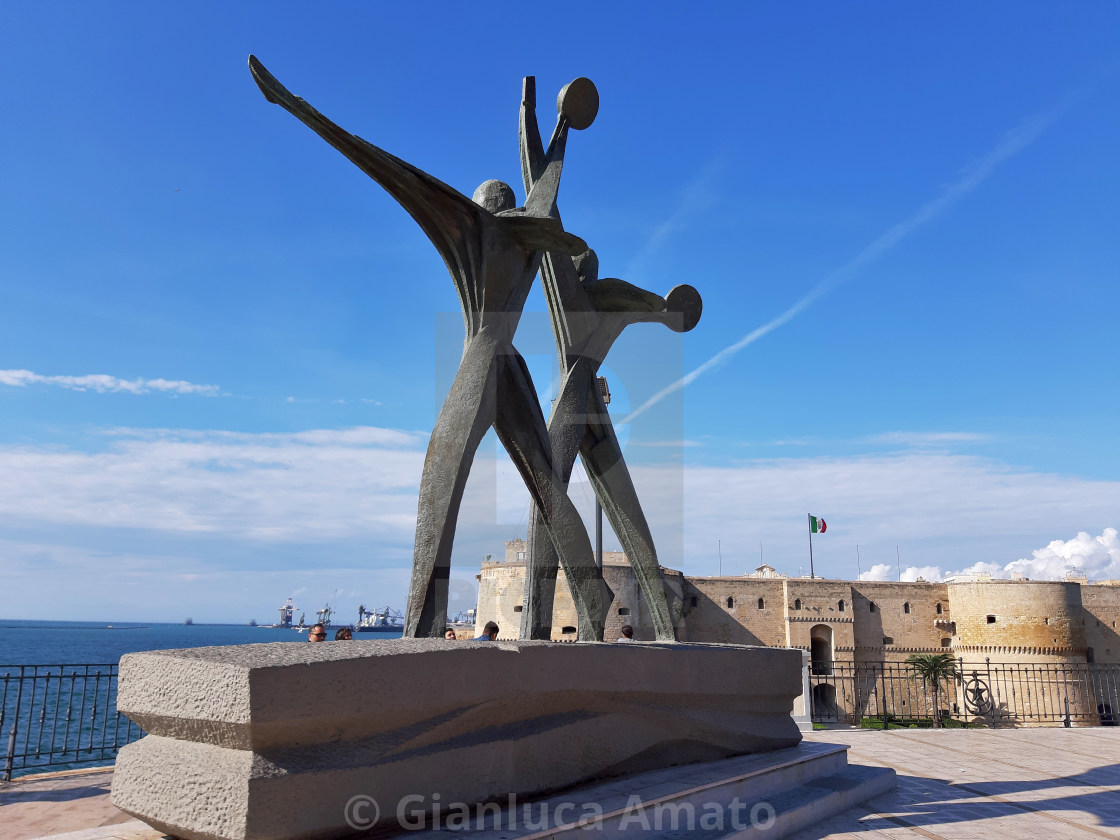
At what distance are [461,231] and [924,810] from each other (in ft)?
15.2

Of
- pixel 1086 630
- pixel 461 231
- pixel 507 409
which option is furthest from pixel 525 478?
pixel 1086 630

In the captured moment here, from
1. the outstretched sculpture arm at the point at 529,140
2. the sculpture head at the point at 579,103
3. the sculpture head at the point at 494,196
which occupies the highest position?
the sculpture head at the point at 579,103

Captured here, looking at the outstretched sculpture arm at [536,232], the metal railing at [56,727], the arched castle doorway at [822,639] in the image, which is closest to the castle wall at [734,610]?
the arched castle doorway at [822,639]

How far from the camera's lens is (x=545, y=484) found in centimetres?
509

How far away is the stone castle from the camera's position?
2919 centimetres

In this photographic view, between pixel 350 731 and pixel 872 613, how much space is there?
3569 cm

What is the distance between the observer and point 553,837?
3.19 m

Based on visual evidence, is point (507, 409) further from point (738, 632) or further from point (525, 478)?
point (738, 632)

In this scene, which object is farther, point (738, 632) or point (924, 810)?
point (738, 632)

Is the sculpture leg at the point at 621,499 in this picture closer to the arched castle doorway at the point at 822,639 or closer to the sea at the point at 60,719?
the sea at the point at 60,719

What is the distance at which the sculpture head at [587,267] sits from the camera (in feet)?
20.8

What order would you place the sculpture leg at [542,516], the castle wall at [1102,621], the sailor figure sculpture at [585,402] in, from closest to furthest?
the sculpture leg at [542,516]
the sailor figure sculpture at [585,402]
the castle wall at [1102,621]

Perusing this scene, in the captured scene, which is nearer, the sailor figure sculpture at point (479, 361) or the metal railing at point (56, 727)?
the sailor figure sculpture at point (479, 361)

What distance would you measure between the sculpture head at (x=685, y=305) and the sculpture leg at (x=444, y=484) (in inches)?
98.3
